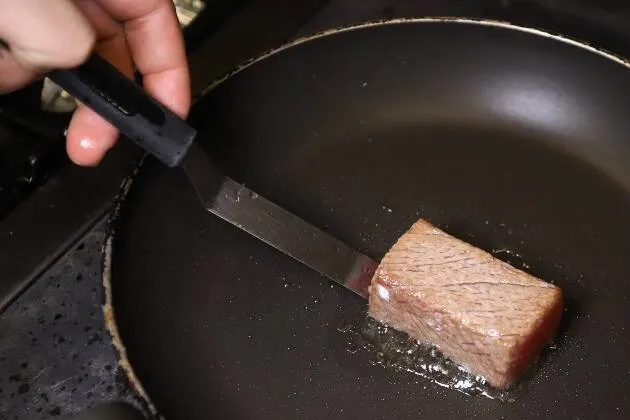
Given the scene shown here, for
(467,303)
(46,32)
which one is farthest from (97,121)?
(467,303)

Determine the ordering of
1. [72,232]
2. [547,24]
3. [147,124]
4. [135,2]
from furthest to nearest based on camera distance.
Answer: [547,24] < [72,232] < [135,2] < [147,124]

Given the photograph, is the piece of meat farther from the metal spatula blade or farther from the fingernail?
the fingernail

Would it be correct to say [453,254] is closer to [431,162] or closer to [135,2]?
[431,162]

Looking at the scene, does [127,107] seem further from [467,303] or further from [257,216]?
[467,303]

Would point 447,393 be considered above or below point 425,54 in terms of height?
below

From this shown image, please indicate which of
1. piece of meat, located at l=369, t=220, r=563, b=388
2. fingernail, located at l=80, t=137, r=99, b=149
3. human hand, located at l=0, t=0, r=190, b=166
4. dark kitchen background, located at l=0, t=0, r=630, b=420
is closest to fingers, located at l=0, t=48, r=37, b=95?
human hand, located at l=0, t=0, r=190, b=166

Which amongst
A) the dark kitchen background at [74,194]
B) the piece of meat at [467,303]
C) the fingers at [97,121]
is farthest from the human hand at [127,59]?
the piece of meat at [467,303]

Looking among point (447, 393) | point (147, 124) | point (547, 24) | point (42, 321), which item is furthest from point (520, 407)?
point (547, 24)

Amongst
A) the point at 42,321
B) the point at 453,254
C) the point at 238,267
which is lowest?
the point at 42,321
